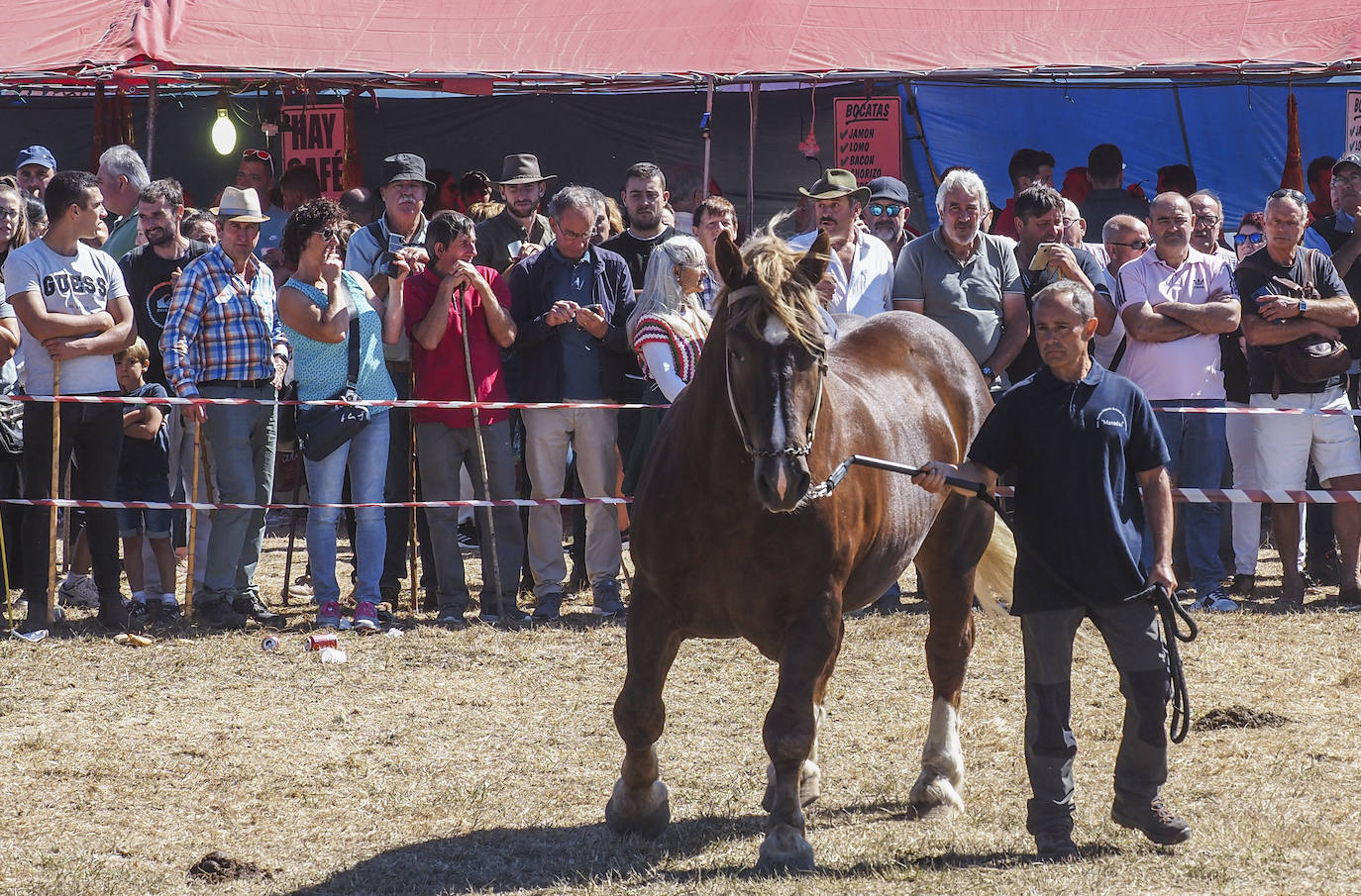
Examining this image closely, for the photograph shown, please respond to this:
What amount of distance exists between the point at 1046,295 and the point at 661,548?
147 centimetres

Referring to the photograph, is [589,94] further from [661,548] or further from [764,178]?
[661,548]

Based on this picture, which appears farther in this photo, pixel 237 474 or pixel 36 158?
pixel 36 158

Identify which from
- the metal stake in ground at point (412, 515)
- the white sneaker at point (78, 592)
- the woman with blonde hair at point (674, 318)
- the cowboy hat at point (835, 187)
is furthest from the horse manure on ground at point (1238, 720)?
the white sneaker at point (78, 592)

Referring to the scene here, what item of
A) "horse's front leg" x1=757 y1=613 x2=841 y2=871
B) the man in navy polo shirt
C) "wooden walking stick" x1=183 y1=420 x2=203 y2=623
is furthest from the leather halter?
"wooden walking stick" x1=183 y1=420 x2=203 y2=623

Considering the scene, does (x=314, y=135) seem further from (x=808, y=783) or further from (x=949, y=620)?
(x=808, y=783)

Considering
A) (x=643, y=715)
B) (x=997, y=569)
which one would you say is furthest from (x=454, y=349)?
(x=643, y=715)

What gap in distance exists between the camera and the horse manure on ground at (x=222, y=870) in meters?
4.76

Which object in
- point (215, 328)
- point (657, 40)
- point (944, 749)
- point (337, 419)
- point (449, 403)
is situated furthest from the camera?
point (657, 40)

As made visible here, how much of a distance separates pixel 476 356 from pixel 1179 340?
418 cm

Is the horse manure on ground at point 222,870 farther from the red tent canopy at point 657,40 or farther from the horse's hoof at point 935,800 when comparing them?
the red tent canopy at point 657,40

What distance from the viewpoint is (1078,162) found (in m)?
16.4

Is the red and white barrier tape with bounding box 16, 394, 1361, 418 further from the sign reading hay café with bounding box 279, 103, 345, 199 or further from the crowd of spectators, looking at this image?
the sign reading hay café with bounding box 279, 103, 345, 199

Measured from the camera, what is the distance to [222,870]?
481 cm

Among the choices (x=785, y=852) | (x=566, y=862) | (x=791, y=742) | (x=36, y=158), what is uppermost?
(x=36, y=158)
